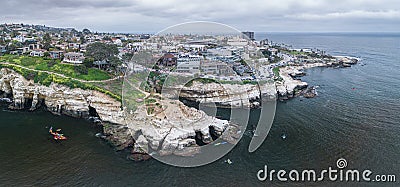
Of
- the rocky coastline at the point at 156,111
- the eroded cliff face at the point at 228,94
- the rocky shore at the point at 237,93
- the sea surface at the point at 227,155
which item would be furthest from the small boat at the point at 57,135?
the rocky shore at the point at 237,93

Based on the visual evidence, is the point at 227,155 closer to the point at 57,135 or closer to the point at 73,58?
the point at 57,135

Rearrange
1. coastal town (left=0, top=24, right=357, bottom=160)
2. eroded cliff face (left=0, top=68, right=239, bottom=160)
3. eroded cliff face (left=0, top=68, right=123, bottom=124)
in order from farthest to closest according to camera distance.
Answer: eroded cliff face (left=0, top=68, right=123, bottom=124) → coastal town (left=0, top=24, right=357, bottom=160) → eroded cliff face (left=0, top=68, right=239, bottom=160)

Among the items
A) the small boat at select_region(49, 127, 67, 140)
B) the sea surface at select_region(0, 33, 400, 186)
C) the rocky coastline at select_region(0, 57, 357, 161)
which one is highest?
the rocky coastline at select_region(0, 57, 357, 161)

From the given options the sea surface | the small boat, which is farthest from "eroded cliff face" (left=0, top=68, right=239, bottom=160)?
the small boat

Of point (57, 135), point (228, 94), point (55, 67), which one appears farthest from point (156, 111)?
point (55, 67)

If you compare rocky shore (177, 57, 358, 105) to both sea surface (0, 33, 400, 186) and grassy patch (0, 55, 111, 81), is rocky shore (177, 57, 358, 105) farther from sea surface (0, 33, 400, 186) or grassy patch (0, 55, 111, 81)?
grassy patch (0, 55, 111, 81)

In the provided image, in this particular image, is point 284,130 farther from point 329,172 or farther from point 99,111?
point 99,111

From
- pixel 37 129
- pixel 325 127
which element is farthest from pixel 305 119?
pixel 37 129
